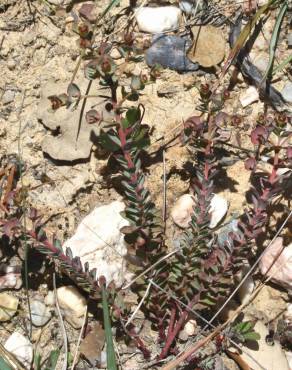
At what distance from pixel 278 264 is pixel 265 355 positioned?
0.43 metres

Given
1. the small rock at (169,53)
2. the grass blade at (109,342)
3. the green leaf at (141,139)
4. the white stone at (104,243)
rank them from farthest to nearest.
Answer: the small rock at (169,53) → the white stone at (104,243) → the green leaf at (141,139) → the grass blade at (109,342)

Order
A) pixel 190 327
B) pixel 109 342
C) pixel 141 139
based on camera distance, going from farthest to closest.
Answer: pixel 190 327 → pixel 141 139 → pixel 109 342

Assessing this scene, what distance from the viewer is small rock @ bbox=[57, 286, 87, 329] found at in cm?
279

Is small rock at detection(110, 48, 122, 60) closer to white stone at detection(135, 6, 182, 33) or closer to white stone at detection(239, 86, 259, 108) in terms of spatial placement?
white stone at detection(135, 6, 182, 33)

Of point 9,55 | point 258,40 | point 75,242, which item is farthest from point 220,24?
point 75,242

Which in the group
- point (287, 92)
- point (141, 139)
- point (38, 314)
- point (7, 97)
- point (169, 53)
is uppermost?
point (169, 53)

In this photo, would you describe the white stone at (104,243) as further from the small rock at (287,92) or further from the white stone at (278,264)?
the small rock at (287,92)

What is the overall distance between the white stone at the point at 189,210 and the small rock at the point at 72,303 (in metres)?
0.58

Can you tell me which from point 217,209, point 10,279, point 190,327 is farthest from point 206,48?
point 10,279

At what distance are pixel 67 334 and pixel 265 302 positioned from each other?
95 cm

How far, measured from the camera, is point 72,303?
2785 mm

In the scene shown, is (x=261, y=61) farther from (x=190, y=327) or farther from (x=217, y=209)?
(x=190, y=327)

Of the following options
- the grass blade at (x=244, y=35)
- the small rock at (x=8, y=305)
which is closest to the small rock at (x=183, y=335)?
the small rock at (x=8, y=305)

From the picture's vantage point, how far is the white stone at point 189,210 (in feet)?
9.24
